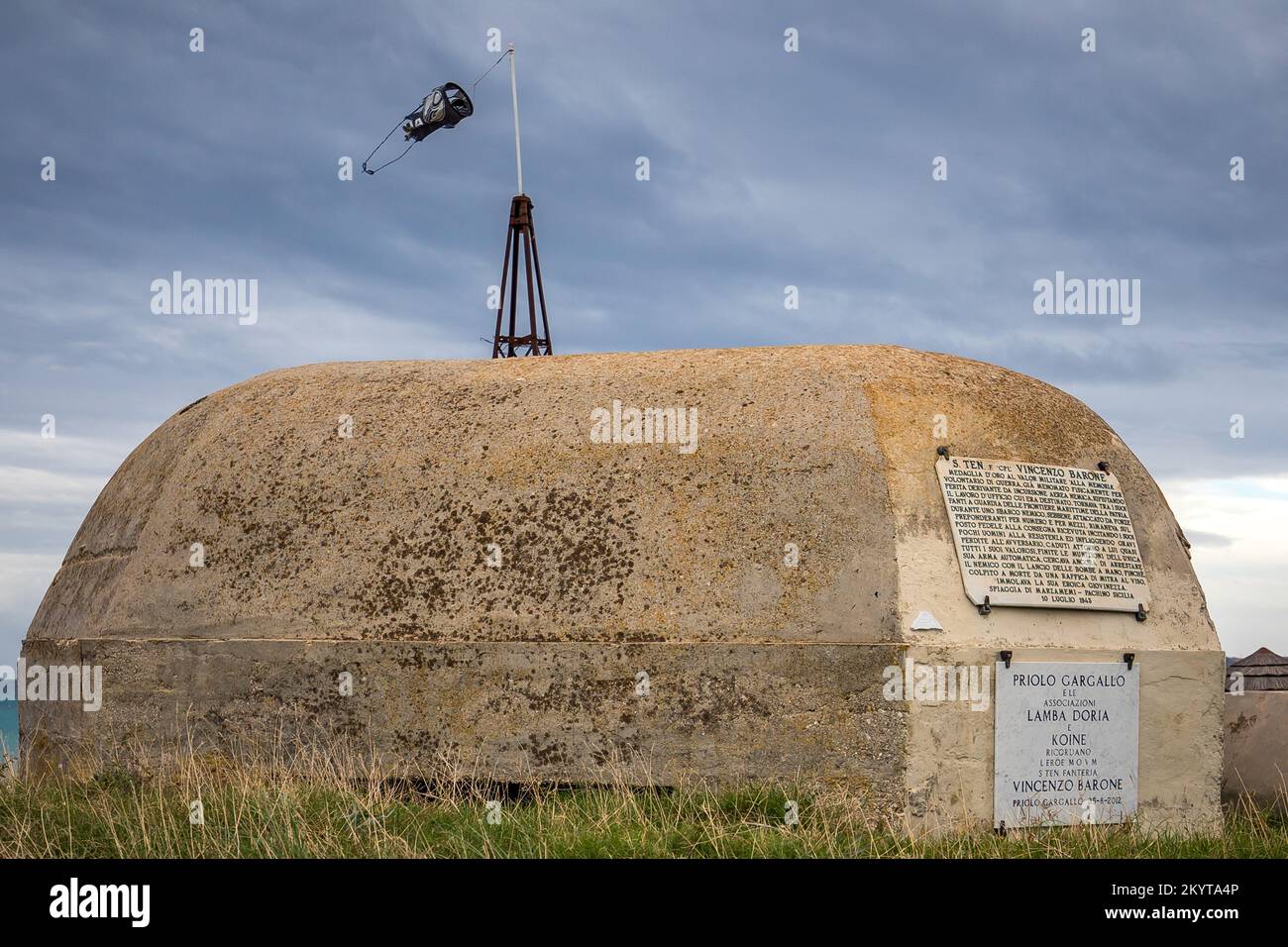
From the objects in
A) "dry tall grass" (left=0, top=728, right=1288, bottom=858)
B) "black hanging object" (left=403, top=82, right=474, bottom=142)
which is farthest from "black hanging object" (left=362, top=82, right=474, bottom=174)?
"dry tall grass" (left=0, top=728, right=1288, bottom=858)

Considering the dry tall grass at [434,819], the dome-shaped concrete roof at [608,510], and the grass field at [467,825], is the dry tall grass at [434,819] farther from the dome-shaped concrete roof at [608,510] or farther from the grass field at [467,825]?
the dome-shaped concrete roof at [608,510]

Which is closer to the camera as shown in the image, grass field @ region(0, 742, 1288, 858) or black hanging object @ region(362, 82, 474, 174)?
grass field @ region(0, 742, 1288, 858)

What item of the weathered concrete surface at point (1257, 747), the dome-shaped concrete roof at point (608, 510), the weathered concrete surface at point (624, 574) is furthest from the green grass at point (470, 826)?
the weathered concrete surface at point (1257, 747)

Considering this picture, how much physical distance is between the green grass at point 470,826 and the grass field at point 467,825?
0.01 meters

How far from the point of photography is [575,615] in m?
8.60

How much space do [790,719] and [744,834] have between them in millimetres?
1056

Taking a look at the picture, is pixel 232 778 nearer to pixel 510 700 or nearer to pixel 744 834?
pixel 510 700

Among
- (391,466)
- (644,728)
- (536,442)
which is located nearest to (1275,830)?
(644,728)

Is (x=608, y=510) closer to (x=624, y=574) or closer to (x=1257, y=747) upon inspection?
(x=624, y=574)

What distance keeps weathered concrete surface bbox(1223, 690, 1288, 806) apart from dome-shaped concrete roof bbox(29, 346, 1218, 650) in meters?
2.50

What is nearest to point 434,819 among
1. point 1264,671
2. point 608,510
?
point 608,510

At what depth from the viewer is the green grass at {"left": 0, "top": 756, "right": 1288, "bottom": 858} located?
715 centimetres

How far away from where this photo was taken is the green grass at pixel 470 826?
7.15 metres

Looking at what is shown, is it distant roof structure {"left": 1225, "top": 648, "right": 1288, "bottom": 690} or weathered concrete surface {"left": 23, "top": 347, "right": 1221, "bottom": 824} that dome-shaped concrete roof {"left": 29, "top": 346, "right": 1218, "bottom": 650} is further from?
distant roof structure {"left": 1225, "top": 648, "right": 1288, "bottom": 690}
